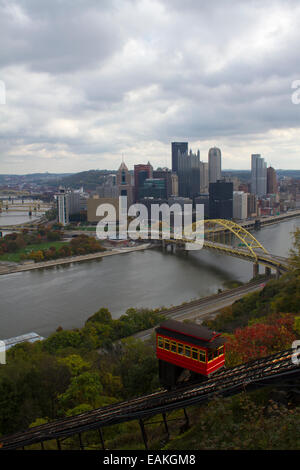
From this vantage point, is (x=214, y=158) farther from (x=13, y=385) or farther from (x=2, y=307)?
(x=13, y=385)

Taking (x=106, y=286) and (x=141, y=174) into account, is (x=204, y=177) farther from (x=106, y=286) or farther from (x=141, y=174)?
(x=106, y=286)

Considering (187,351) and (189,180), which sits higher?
(189,180)

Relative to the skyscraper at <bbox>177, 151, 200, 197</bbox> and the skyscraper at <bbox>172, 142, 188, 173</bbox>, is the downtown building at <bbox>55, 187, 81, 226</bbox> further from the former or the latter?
the skyscraper at <bbox>172, 142, 188, 173</bbox>

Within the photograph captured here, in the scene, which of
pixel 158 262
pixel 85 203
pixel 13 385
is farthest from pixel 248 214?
pixel 13 385

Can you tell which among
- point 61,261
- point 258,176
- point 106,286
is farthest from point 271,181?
point 106,286

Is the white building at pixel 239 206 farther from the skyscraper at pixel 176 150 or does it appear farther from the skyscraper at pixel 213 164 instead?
the skyscraper at pixel 176 150

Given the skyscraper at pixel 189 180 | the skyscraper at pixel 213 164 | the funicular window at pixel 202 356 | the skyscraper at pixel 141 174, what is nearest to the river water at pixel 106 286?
the funicular window at pixel 202 356
